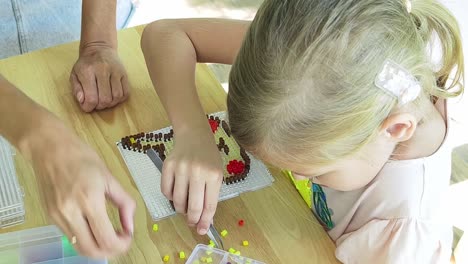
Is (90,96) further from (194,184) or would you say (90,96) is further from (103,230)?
(103,230)

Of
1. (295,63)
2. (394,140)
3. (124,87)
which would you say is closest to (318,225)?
(394,140)

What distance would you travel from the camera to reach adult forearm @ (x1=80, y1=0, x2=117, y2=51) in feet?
3.64

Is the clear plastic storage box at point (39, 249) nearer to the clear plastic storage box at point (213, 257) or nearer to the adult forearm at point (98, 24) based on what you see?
the clear plastic storage box at point (213, 257)

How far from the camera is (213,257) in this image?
0.80 meters

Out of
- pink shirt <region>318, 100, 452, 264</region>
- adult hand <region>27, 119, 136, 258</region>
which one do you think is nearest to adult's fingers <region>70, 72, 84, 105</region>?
adult hand <region>27, 119, 136, 258</region>

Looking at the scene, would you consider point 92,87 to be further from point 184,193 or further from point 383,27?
point 383,27

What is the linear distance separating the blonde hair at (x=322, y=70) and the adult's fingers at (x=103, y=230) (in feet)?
0.68

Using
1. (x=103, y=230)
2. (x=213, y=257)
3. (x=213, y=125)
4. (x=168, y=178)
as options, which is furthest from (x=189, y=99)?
(x=103, y=230)

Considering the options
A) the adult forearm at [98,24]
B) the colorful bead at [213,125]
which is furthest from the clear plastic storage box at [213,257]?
the adult forearm at [98,24]

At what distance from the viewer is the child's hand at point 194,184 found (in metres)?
0.81

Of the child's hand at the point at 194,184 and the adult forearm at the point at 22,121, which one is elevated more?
the adult forearm at the point at 22,121

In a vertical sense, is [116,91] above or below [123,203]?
below

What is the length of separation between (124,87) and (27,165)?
0.22 meters

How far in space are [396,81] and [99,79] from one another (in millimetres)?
567
